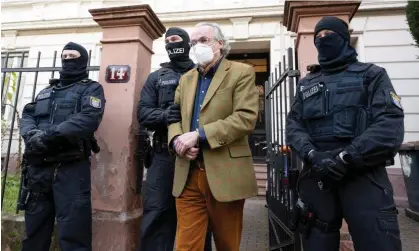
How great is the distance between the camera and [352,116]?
1.90 meters

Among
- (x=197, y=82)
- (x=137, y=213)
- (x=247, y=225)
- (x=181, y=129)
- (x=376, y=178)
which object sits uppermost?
(x=197, y=82)

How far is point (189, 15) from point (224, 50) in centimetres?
723

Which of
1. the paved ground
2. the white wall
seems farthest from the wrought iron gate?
the white wall

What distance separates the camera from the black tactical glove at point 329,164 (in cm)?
173

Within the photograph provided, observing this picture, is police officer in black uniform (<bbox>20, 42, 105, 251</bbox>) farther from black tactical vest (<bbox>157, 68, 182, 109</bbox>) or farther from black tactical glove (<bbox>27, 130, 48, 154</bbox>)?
black tactical vest (<bbox>157, 68, 182, 109</bbox>)

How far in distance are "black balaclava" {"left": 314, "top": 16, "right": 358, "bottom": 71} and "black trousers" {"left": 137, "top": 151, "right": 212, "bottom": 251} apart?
4.75ft

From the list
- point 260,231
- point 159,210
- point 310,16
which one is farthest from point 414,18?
point 159,210

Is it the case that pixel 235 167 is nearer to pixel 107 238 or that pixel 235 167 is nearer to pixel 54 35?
pixel 107 238

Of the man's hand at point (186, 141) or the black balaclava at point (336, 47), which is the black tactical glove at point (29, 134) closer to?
the man's hand at point (186, 141)

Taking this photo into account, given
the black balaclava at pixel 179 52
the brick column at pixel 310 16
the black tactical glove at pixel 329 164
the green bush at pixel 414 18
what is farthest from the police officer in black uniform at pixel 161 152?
the green bush at pixel 414 18

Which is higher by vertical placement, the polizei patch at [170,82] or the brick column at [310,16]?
the brick column at [310,16]

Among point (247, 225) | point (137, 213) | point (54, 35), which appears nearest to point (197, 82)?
point (137, 213)

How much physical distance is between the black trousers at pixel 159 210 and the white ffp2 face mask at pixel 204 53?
88 centimetres

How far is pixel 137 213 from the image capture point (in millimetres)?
3102
